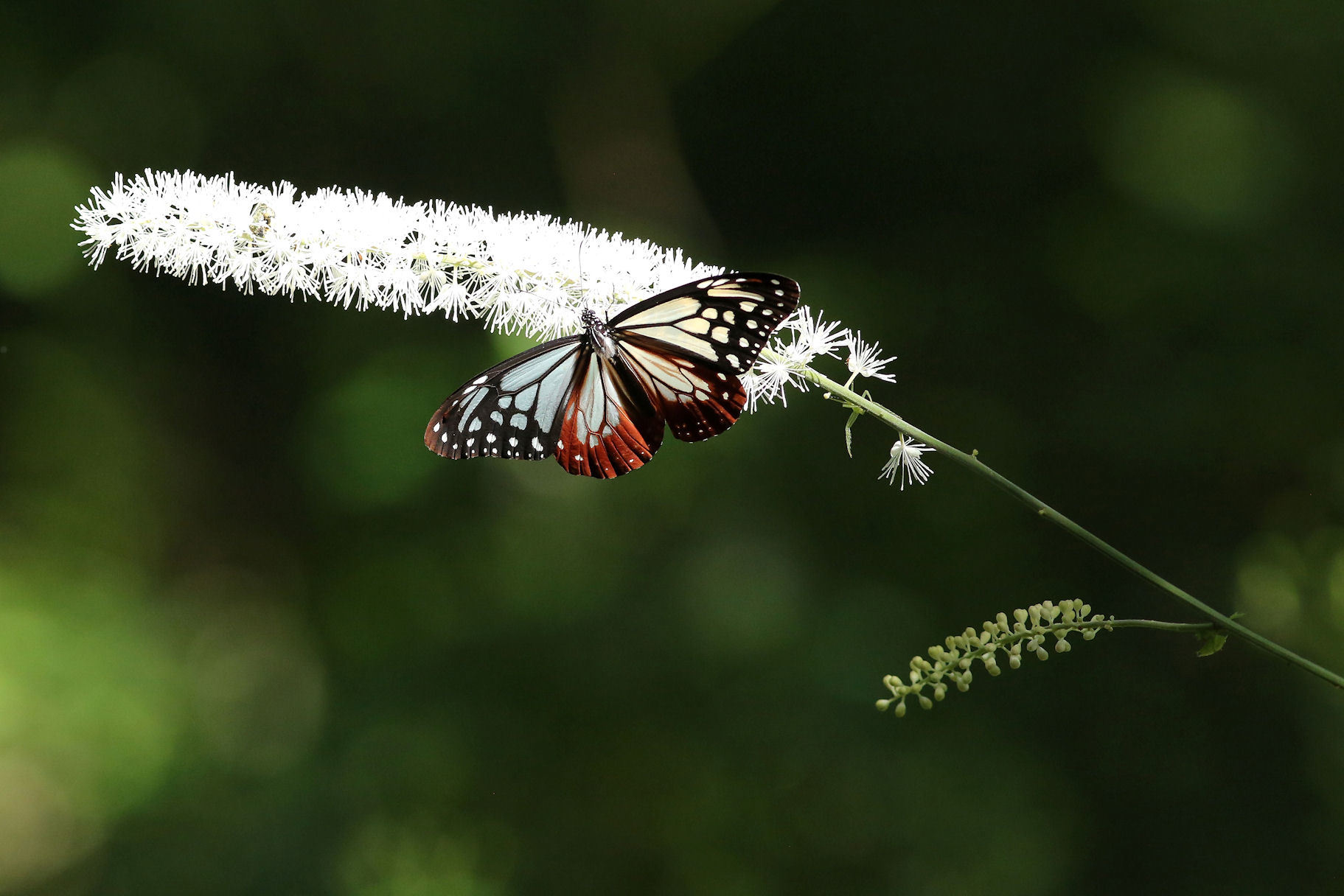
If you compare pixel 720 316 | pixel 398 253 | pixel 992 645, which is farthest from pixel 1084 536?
pixel 398 253

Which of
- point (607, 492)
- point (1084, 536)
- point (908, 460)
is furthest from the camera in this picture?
point (607, 492)

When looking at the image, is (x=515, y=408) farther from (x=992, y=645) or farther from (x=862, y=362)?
(x=992, y=645)

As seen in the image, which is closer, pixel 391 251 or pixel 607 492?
pixel 391 251

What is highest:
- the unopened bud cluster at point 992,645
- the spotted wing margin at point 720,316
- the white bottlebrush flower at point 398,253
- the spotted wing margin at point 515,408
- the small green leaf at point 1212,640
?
the white bottlebrush flower at point 398,253

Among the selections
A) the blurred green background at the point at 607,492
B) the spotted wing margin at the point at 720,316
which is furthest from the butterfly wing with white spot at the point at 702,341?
the blurred green background at the point at 607,492

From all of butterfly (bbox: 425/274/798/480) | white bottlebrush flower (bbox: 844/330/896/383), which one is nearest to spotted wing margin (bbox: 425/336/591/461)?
butterfly (bbox: 425/274/798/480)

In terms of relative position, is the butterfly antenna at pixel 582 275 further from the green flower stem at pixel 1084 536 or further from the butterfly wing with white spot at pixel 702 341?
the green flower stem at pixel 1084 536

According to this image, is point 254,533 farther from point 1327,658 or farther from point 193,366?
point 1327,658

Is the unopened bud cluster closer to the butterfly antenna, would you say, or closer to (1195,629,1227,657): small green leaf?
(1195,629,1227,657): small green leaf
